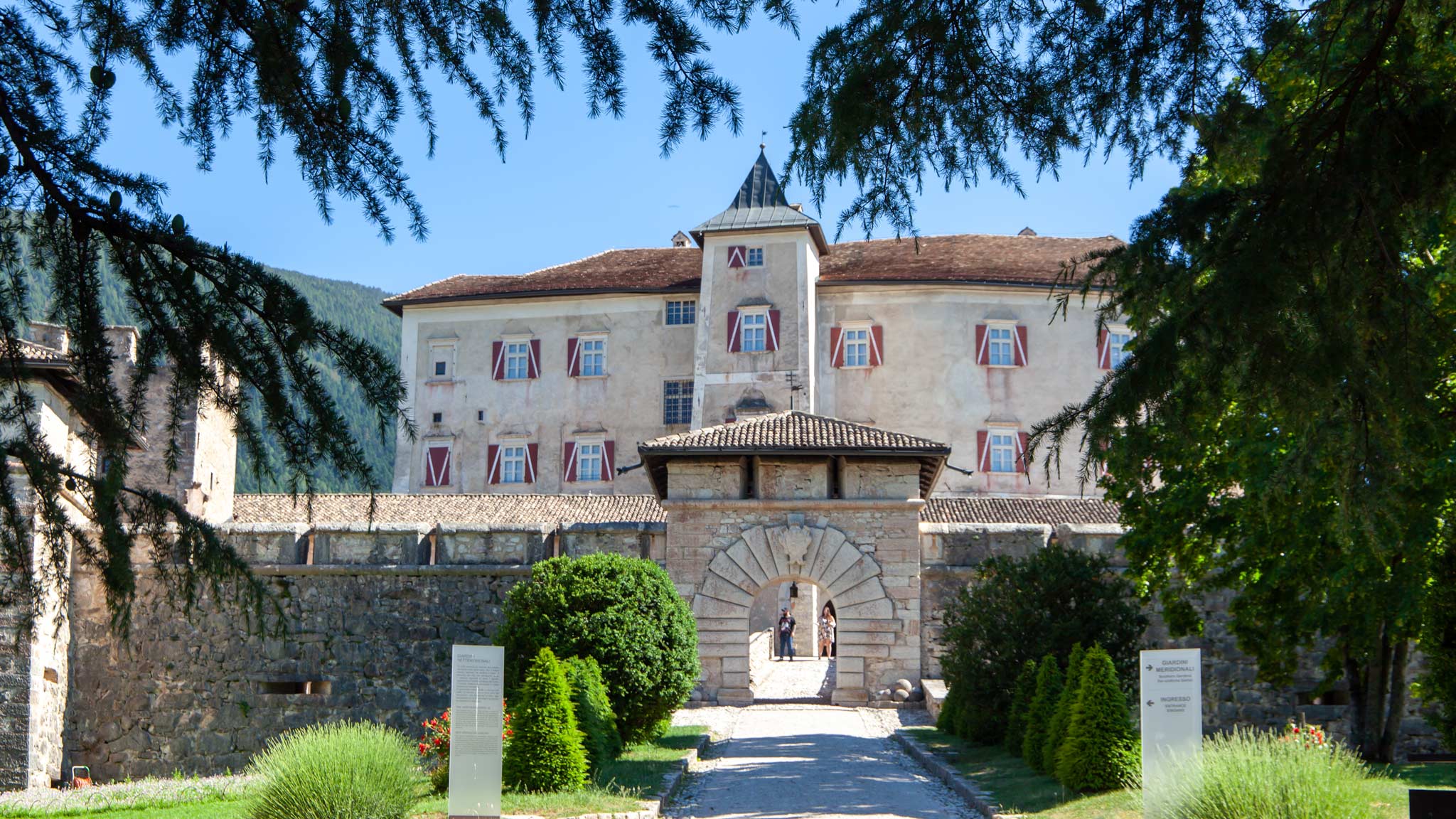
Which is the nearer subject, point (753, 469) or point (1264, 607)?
point (1264, 607)

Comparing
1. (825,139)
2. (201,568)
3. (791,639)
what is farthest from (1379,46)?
(791,639)

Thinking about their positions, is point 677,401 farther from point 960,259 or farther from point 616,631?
point 616,631

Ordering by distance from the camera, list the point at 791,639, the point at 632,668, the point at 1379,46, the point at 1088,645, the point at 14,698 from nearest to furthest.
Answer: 1. the point at 1379,46
2. the point at 632,668
3. the point at 1088,645
4. the point at 14,698
5. the point at 791,639

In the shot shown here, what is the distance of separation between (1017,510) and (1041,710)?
21.1 m

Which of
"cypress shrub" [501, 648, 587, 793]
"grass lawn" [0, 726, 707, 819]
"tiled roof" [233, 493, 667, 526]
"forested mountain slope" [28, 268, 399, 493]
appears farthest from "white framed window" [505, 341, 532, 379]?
"cypress shrub" [501, 648, 587, 793]

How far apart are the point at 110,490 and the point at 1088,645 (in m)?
12.8

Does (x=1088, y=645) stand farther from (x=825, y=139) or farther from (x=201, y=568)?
(x=201, y=568)

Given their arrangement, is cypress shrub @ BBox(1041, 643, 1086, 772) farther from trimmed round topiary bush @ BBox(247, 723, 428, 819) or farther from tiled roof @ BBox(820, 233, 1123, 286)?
tiled roof @ BBox(820, 233, 1123, 286)

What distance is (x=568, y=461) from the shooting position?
1634 inches

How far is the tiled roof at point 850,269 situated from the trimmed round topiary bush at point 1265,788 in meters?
31.3

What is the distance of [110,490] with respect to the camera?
577 centimetres

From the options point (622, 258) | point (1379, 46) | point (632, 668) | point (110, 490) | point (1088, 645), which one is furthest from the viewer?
point (622, 258)

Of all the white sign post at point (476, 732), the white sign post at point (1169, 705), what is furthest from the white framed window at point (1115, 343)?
the white sign post at point (476, 732)

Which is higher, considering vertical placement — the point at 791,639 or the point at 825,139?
the point at 825,139
